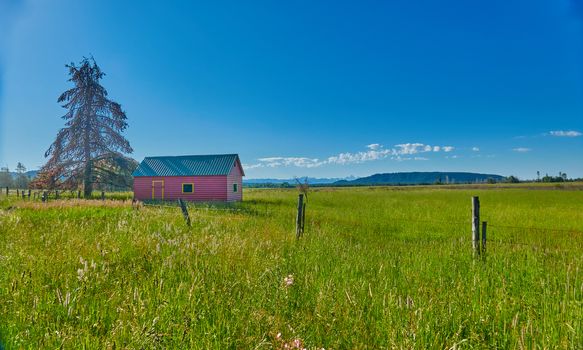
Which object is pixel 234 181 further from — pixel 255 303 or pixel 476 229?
pixel 255 303

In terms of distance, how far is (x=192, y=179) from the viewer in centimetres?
3116

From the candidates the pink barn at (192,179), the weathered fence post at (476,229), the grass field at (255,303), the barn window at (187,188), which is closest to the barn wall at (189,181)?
the pink barn at (192,179)

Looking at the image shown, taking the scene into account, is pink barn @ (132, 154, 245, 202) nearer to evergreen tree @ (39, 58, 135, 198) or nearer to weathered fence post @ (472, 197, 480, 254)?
evergreen tree @ (39, 58, 135, 198)

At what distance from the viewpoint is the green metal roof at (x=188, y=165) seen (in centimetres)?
3108

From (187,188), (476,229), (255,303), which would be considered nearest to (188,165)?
(187,188)

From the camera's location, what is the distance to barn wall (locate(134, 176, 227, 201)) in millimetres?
30531

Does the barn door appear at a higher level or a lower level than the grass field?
higher

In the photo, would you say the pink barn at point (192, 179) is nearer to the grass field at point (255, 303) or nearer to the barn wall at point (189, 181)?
the barn wall at point (189, 181)

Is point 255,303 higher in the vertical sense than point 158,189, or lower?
lower

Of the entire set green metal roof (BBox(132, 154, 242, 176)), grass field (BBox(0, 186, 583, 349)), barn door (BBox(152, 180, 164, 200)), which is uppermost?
green metal roof (BBox(132, 154, 242, 176))

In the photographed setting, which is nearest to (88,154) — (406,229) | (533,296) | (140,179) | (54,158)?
(54,158)

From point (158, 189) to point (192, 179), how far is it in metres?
4.12

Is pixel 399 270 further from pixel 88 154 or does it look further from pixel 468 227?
pixel 88 154

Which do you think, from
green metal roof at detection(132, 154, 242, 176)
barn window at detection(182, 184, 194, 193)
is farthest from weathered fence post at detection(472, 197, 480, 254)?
barn window at detection(182, 184, 194, 193)
